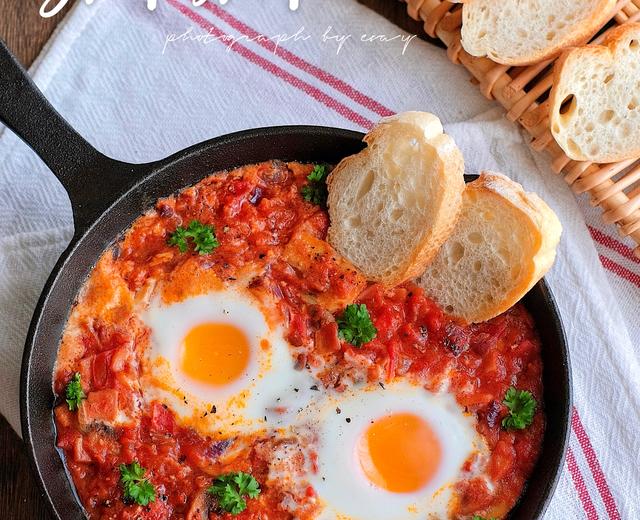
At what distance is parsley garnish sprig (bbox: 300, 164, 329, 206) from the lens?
4312 mm

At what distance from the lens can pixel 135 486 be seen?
3.95 meters

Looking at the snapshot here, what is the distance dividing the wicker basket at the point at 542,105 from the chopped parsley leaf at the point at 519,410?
3.61 feet

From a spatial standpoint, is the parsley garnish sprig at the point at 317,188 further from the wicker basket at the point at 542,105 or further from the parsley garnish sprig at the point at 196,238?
the wicker basket at the point at 542,105

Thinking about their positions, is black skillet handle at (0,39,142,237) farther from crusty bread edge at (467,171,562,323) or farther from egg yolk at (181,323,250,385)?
crusty bread edge at (467,171,562,323)

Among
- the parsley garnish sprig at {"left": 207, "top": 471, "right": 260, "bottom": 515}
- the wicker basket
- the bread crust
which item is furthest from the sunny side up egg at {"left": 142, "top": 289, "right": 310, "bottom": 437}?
the wicker basket

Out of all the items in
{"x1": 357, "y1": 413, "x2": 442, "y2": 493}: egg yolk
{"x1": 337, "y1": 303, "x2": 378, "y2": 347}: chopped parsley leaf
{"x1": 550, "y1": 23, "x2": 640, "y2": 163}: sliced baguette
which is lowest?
{"x1": 357, "y1": 413, "x2": 442, "y2": 493}: egg yolk

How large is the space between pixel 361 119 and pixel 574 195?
49.2 inches

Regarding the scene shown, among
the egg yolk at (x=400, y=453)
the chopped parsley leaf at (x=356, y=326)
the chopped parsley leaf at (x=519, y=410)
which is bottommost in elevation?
the egg yolk at (x=400, y=453)

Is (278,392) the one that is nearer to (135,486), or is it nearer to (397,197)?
(135,486)

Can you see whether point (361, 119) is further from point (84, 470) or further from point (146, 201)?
point (84, 470)

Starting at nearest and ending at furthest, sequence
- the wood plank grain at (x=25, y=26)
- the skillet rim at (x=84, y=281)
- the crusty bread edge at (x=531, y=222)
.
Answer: the skillet rim at (x=84, y=281) → the crusty bread edge at (x=531, y=222) → the wood plank grain at (x=25, y=26)

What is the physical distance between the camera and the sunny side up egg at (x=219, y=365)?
13.4 ft

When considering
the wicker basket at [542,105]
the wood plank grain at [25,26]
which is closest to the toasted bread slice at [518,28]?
the wicker basket at [542,105]

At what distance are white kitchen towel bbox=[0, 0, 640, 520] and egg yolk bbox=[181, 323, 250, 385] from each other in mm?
952
